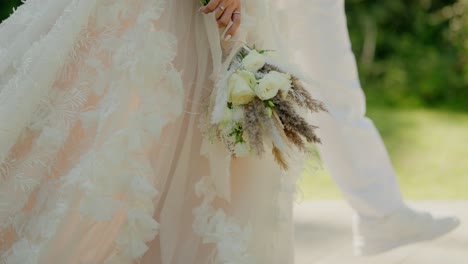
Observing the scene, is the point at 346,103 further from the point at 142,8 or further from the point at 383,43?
the point at 383,43

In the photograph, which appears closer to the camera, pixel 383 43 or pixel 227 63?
pixel 227 63

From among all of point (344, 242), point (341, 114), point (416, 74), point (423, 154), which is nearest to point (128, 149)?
point (341, 114)

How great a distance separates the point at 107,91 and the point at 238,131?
0.38 metres

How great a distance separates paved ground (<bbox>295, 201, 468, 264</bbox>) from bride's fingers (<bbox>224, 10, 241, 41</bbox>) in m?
1.16

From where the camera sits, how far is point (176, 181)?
7.38ft

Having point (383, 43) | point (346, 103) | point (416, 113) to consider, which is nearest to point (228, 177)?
point (346, 103)

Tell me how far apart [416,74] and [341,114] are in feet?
15.4

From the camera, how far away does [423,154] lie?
5.64 m

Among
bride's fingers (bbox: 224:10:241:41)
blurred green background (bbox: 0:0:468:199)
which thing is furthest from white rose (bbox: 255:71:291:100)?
blurred green background (bbox: 0:0:468:199)

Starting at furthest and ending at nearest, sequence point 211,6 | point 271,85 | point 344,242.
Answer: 1. point 344,242
2. point 211,6
3. point 271,85

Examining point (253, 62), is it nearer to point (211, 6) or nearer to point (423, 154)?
point (211, 6)

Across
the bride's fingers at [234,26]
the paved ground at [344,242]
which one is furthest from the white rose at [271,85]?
the paved ground at [344,242]

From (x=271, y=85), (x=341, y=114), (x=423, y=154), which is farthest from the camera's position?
(x=423, y=154)

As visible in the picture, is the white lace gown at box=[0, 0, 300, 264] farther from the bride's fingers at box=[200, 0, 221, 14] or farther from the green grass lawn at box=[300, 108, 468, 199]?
the green grass lawn at box=[300, 108, 468, 199]
